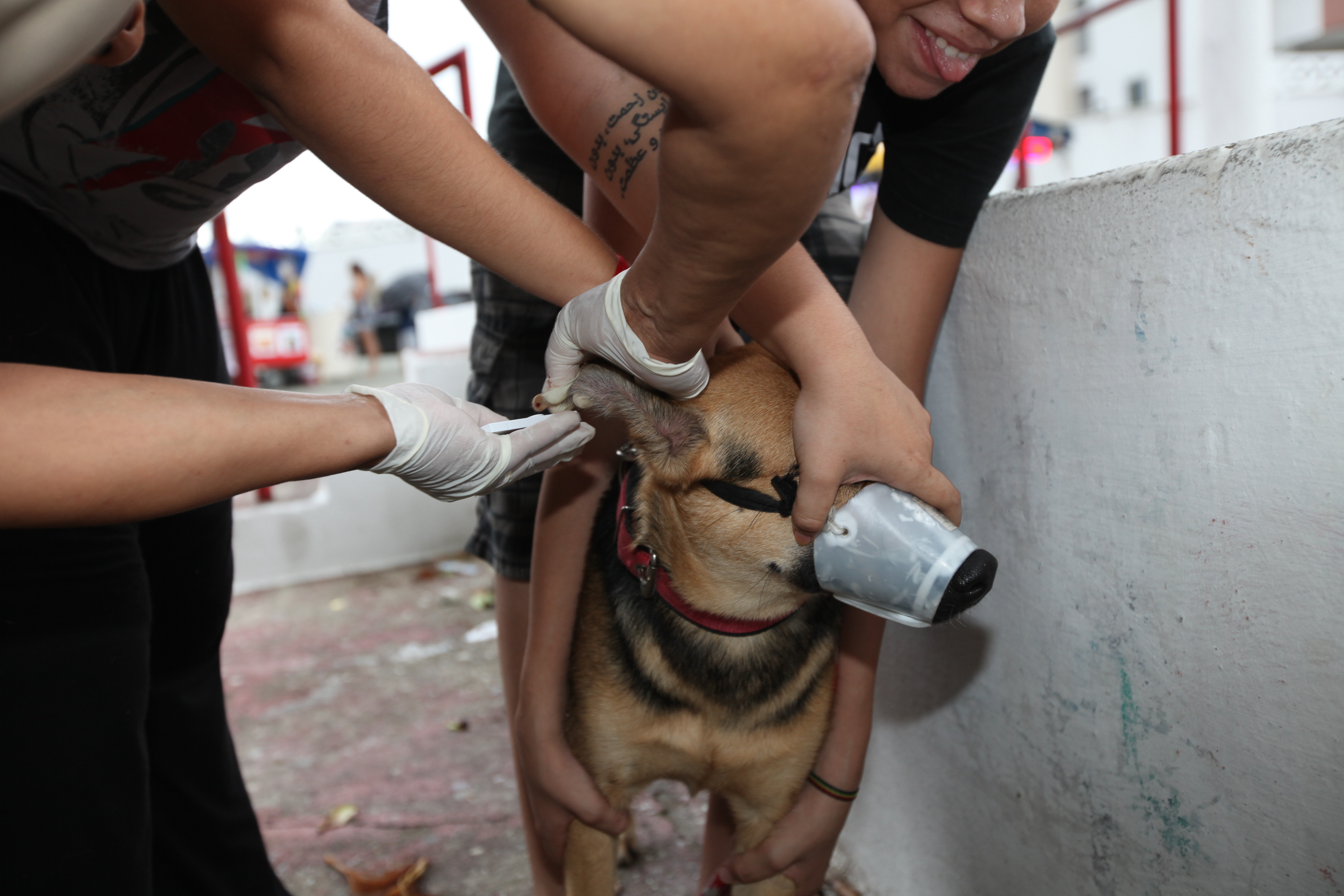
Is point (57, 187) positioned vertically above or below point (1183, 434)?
above

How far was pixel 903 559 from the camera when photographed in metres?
1.29

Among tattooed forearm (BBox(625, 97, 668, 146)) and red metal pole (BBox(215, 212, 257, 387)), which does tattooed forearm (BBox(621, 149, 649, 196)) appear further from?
red metal pole (BBox(215, 212, 257, 387))

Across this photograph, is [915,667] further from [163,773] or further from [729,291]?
[163,773]

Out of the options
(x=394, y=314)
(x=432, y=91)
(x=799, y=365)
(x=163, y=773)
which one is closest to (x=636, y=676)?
(x=799, y=365)

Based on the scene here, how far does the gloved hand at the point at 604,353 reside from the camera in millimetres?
1147

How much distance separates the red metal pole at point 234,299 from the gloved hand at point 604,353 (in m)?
4.29

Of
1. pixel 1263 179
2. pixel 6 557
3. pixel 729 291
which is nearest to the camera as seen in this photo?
pixel 729 291

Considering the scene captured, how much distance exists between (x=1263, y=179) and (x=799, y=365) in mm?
662

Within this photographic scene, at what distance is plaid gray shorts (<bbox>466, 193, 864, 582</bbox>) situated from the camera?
1.94 m

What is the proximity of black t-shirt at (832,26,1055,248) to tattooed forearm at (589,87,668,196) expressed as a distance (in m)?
0.52

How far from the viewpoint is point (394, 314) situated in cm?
1756

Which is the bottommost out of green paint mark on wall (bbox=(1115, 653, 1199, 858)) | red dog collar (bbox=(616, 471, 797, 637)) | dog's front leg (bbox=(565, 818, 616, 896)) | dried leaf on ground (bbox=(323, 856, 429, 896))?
dried leaf on ground (bbox=(323, 856, 429, 896))

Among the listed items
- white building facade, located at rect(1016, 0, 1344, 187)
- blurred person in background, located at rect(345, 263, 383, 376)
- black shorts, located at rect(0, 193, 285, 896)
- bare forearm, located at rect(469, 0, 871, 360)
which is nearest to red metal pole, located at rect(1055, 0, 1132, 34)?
white building facade, located at rect(1016, 0, 1344, 187)

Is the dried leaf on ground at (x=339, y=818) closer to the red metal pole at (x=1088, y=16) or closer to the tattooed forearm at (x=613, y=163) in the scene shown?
the tattooed forearm at (x=613, y=163)
